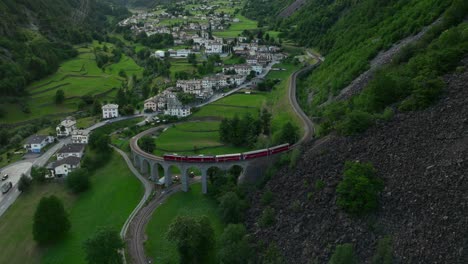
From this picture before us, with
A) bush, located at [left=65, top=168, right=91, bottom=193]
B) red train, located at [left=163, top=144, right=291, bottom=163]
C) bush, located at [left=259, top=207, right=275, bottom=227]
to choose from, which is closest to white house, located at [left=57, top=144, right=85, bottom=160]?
bush, located at [left=65, top=168, right=91, bottom=193]

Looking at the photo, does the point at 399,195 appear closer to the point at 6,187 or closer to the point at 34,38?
the point at 6,187

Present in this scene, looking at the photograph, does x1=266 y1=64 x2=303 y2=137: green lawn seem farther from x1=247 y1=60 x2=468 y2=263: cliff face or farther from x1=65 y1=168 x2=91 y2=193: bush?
x1=65 y1=168 x2=91 y2=193: bush

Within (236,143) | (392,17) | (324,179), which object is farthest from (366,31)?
(324,179)

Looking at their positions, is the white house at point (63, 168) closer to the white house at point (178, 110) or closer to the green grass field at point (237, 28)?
the white house at point (178, 110)

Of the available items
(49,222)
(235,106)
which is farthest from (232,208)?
(235,106)

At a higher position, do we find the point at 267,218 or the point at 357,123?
the point at 357,123

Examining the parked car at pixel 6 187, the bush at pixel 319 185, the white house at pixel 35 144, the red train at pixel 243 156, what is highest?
the bush at pixel 319 185

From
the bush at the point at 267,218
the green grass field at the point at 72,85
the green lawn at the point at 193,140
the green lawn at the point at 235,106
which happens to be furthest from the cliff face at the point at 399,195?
the green grass field at the point at 72,85
